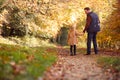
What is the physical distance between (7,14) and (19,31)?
2592 millimetres

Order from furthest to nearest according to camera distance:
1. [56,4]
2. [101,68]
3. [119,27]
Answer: [56,4] → [119,27] → [101,68]

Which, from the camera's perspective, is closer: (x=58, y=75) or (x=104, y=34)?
(x=58, y=75)

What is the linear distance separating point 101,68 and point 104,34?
37.3 ft

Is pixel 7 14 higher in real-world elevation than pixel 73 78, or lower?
higher

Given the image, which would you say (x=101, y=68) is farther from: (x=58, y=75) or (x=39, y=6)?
(x=39, y=6)

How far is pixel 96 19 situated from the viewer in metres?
16.4

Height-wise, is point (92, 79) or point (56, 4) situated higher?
point (56, 4)

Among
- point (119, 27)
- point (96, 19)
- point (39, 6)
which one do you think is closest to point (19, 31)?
point (39, 6)

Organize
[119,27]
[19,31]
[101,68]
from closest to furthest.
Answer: [101,68] → [119,27] → [19,31]

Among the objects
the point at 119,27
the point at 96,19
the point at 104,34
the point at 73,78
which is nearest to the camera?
the point at 73,78

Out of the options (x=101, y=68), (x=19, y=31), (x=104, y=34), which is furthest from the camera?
(x=19, y=31)

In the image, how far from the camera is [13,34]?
32.0 m

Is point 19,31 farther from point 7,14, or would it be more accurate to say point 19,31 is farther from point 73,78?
point 73,78

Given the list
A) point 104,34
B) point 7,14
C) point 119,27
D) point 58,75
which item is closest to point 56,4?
point 7,14
